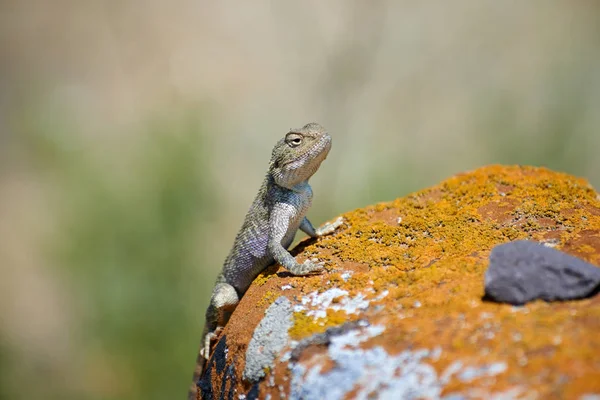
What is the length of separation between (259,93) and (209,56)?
1.65 metres

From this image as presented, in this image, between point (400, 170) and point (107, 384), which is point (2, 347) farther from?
point (400, 170)

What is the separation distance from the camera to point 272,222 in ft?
14.9

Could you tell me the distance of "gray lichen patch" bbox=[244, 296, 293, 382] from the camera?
3.00m

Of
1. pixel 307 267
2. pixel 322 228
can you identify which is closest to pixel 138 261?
pixel 322 228

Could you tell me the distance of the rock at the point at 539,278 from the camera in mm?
2648

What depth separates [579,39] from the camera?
977cm

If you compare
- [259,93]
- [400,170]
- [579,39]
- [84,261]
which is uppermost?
[259,93]

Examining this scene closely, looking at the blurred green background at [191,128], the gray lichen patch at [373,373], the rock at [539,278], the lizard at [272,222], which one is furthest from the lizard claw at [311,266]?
the blurred green background at [191,128]

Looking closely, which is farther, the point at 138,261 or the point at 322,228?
the point at 138,261

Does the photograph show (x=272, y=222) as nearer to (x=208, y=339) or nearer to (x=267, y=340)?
(x=208, y=339)

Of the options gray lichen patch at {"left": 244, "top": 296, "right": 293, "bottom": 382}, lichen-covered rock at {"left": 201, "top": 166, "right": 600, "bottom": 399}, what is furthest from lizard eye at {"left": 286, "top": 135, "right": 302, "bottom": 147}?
gray lichen patch at {"left": 244, "top": 296, "right": 293, "bottom": 382}

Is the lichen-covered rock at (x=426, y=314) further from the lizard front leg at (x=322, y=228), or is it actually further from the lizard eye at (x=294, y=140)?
the lizard eye at (x=294, y=140)

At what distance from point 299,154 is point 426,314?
2186 millimetres

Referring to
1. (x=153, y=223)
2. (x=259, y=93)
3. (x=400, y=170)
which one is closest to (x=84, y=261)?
(x=153, y=223)
